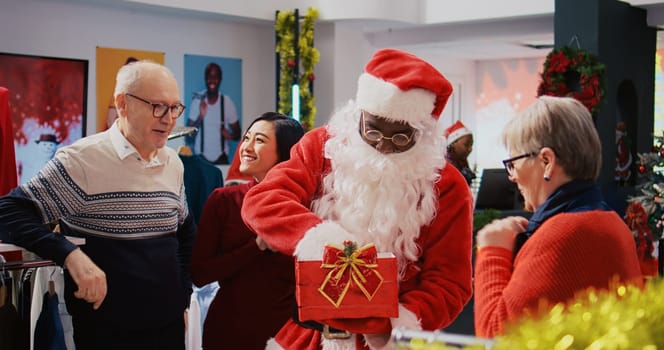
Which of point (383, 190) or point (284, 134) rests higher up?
point (284, 134)

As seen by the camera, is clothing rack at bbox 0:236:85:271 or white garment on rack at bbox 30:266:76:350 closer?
clothing rack at bbox 0:236:85:271

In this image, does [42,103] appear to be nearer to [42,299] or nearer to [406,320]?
[42,299]

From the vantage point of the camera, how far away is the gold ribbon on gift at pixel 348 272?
6.89 feet

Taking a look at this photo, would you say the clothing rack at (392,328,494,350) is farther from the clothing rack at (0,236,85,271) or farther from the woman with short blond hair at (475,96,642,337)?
the clothing rack at (0,236,85,271)

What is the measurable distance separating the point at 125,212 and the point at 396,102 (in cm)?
102

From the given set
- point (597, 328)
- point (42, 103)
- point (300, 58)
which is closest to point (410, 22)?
point (300, 58)

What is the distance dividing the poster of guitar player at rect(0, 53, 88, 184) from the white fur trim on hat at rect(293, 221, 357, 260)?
6.29m

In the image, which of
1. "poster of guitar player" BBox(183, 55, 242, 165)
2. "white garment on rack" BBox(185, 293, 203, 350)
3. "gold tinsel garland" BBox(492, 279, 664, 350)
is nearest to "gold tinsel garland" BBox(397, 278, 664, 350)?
"gold tinsel garland" BBox(492, 279, 664, 350)

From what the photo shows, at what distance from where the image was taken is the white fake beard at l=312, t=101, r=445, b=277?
2.32m

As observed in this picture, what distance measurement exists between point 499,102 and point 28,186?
13.7m

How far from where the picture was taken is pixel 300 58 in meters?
9.59

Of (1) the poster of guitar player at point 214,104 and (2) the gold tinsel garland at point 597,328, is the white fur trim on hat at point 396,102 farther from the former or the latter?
(1) the poster of guitar player at point 214,104

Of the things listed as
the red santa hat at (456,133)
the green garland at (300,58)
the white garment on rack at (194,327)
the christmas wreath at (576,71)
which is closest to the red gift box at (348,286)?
the white garment on rack at (194,327)

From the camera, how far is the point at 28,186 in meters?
2.68
